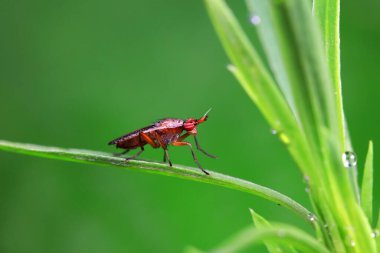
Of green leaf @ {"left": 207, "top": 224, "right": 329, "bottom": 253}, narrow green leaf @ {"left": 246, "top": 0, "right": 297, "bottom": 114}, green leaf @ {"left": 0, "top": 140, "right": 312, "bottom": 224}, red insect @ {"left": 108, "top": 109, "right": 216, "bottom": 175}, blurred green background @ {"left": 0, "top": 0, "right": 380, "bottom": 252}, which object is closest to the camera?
green leaf @ {"left": 207, "top": 224, "right": 329, "bottom": 253}

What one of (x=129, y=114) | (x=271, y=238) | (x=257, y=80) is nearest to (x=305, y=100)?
(x=257, y=80)

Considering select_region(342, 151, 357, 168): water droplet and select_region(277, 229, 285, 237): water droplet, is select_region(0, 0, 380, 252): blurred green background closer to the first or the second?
select_region(342, 151, 357, 168): water droplet

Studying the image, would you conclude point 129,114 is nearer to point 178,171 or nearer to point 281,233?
point 178,171

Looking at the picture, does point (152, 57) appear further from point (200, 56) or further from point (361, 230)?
point (361, 230)

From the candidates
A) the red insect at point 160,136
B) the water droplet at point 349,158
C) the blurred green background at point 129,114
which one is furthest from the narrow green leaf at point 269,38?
the blurred green background at point 129,114

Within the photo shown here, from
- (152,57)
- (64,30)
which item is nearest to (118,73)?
(152,57)

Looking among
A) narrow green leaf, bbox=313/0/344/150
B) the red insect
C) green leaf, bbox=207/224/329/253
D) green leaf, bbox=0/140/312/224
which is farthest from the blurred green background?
green leaf, bbox=207/224/329/253
